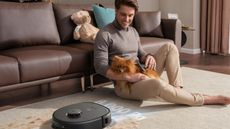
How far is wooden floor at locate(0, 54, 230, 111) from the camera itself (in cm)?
266

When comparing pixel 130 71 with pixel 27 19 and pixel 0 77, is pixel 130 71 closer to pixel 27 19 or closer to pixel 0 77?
pixel 0 77

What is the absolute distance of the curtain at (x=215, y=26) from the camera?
175 inches

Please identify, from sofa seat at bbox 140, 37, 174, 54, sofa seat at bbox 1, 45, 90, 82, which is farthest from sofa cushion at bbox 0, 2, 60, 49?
sofa seat at bbox 140, 37, 174, 54

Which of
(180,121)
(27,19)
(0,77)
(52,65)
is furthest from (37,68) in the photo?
(180,121)

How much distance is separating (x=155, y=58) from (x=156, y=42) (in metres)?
0.58

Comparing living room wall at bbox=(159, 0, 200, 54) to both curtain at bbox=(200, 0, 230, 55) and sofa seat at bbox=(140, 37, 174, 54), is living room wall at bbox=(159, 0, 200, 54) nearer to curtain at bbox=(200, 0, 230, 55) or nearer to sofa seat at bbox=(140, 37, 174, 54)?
curtain at bbox=(200, 0, 230, 55)

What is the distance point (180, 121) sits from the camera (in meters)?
2.12

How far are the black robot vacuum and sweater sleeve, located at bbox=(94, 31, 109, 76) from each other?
46cm

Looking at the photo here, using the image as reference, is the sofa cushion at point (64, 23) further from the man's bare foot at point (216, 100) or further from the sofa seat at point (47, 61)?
the man's bare foot at point (216, 100)

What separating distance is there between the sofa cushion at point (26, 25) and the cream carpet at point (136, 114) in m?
0.65

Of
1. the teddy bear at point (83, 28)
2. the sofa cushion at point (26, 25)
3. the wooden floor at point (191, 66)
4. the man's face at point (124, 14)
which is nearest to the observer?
the man's face at point (124, 14)

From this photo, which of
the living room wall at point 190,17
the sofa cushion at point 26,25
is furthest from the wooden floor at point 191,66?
the sofa cushion at point 26,25

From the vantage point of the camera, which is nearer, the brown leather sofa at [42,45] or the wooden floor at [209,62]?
the brown leather sofa at [42,45]

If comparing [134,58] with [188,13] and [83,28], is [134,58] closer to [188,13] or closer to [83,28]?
[83,28]
